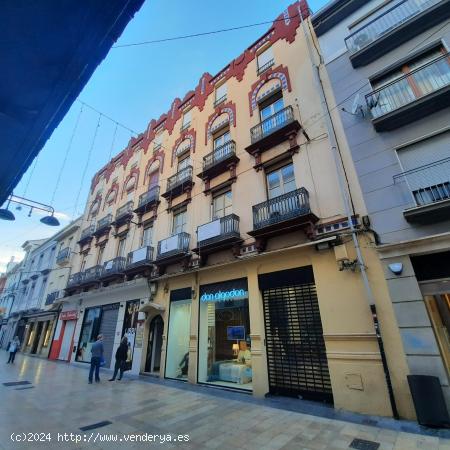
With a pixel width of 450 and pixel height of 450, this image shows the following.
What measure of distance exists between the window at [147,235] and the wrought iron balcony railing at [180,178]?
2.85 m

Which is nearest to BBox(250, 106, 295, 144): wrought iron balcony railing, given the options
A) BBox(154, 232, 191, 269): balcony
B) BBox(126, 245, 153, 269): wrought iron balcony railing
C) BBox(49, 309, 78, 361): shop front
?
BBox(154, 232, 191, 269): balcony

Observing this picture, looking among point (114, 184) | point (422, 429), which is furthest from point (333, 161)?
point (114, 184)

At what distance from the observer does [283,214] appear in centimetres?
851

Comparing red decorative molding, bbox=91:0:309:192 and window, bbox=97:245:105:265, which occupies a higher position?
red decorative molding, bbox=91:0:309:192

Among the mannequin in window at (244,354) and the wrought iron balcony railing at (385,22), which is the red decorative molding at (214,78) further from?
the mannequin in window at (244,354)

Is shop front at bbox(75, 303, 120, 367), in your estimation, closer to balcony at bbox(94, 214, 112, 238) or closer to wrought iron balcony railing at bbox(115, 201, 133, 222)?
balcony at bbox(94, 214, 112, 238)

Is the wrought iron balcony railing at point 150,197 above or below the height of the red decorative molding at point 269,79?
below

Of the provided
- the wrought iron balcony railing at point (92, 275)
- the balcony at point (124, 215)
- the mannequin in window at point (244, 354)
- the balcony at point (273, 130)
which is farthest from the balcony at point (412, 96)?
the wrought iron balcony railing at point (92, 275)

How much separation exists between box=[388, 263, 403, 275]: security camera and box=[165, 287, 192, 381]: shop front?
7.72 m

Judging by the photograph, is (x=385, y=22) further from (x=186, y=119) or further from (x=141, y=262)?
(x=141, y=262)

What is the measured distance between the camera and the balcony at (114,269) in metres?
14.5

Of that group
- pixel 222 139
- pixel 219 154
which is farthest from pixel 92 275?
pixel 222 139

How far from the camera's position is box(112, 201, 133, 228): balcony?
1613 centimetres


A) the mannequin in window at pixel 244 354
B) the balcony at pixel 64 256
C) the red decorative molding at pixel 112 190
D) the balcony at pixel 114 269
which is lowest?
the mannequin in window at pixel 244 354
